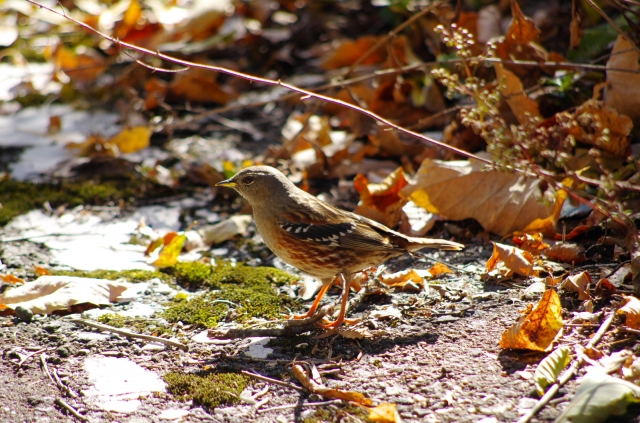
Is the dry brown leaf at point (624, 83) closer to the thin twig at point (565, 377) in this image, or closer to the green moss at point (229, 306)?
the thin twig at point (565, 377)

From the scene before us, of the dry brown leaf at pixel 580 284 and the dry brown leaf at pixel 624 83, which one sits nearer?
the dry brown leaf at pixel 580 284

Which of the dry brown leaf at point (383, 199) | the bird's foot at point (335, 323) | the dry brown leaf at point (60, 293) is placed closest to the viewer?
the bird's foot at point (335, 323)

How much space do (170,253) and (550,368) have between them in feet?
9.44

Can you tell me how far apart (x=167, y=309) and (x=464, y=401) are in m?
2.05

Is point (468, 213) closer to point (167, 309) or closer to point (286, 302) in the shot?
point (286, 302)

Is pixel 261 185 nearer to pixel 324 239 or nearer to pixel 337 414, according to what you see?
pixel 324 239

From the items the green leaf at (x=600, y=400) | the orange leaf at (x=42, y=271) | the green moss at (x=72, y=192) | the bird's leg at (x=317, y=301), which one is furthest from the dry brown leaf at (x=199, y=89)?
the green leaf at (x=600, y=400)

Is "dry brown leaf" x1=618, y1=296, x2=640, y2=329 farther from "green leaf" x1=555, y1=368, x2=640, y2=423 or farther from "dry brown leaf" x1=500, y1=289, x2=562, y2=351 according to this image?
"green leaf" x1=555, y1=368, x2=640, y2=423

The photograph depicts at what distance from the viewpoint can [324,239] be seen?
4.30 metres

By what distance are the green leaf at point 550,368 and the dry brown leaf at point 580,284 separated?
2.18 ft

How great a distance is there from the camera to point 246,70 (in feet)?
27.4

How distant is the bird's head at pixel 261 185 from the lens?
186 inches

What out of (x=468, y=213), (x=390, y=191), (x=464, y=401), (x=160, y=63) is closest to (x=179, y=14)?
(x=160, y=63)

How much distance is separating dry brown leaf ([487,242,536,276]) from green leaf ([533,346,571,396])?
0.99 metres
